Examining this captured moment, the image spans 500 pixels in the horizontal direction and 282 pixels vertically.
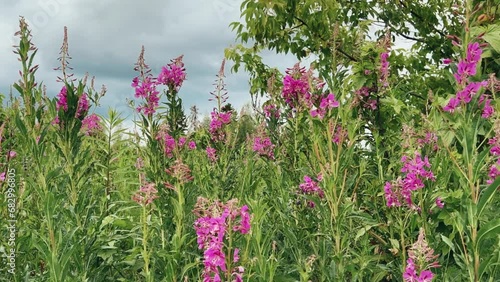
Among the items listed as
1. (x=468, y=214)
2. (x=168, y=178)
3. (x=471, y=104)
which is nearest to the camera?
(x=468, y=214)

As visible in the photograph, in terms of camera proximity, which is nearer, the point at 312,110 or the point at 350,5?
the point at 312,110

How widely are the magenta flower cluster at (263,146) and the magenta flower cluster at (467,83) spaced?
6.22ft

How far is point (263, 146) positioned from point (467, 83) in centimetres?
207

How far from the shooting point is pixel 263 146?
4910 millimetres

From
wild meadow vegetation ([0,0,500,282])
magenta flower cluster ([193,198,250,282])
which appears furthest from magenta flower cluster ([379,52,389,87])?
magenta flower cluster ([193,198,250,282])

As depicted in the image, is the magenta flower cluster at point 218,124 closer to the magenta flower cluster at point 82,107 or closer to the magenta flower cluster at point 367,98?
the magenta flower cluster at point 367,98

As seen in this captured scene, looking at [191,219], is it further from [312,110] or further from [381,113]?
[381,113]

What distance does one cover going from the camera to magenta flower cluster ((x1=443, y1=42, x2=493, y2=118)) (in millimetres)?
2902

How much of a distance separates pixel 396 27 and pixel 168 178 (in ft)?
17.6

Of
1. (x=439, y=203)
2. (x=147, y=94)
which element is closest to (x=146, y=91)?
(x=147, y=94)

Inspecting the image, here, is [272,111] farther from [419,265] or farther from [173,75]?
[419,265]

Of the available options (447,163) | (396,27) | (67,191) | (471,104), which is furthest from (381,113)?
(396,27)

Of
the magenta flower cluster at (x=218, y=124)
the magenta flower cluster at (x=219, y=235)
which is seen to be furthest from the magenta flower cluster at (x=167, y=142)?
the magenta flower cluster at (x=219, y=235)

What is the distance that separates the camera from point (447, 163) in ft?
10.8
